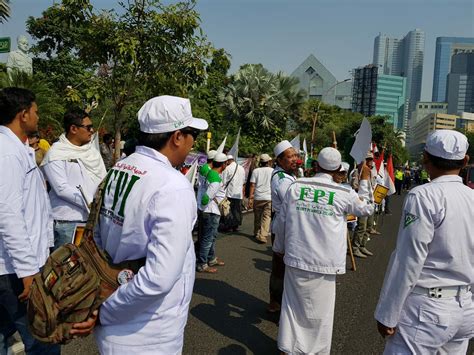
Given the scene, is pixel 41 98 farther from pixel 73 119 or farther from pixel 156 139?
pixel 156 139

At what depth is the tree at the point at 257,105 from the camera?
2427 cm

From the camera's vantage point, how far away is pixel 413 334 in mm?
2396

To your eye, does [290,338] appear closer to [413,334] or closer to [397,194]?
[413,334]

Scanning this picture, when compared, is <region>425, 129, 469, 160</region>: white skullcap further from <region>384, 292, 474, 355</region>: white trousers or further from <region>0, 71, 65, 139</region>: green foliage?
<region>0, 71, 65, 139</region>: green foliage

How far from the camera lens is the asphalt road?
415cm

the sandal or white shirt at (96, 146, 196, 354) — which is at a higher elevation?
white shirt at (96, 146, 196, 354)

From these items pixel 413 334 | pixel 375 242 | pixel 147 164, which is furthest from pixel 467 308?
pixel 375 242

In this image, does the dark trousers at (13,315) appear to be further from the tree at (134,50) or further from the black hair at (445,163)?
the tree at (134,50)

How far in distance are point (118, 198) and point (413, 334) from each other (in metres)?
1.78

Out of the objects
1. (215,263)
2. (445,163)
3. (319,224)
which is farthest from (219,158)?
(445,163)

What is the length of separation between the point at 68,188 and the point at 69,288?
2.01 metres

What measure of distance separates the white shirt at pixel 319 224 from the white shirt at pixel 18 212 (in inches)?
80.6

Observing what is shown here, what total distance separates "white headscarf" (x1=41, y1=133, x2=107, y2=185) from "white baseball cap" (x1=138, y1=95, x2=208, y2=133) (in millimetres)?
2003

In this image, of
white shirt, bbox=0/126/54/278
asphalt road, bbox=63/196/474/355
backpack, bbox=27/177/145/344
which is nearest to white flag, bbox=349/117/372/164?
asphalt road, bbox=63/196/474/355
